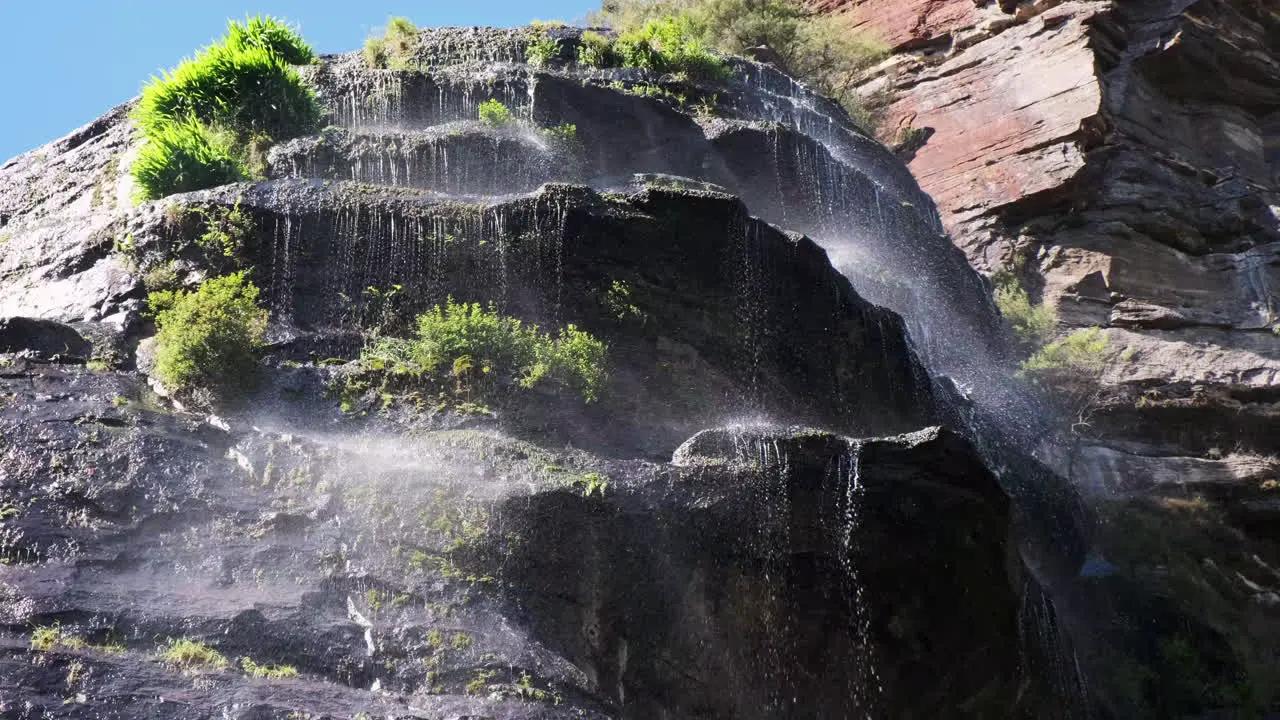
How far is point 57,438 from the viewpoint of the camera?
8938 mm

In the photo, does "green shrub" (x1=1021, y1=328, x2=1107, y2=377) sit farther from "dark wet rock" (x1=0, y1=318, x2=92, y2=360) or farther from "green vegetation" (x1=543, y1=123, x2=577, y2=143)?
"dark wet rock" (x1=0, y1=318, x2=92, y2=360)

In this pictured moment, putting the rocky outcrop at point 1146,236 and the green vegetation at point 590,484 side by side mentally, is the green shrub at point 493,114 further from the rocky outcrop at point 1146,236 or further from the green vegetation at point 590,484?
the rocky outcrop at point 1146,236

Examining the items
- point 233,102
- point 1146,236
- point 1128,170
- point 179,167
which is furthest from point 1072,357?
point 179,167

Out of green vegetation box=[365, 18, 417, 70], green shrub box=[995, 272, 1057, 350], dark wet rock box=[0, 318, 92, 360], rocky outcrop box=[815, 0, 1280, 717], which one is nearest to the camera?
dark wet rock box=[0, 318, 92, 360]

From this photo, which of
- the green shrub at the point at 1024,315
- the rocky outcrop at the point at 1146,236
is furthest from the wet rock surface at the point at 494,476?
the green shrub at the point at 1024,315

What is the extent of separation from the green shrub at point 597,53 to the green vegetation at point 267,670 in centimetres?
1252

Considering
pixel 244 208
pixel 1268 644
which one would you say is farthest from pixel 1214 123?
pixel 244 208

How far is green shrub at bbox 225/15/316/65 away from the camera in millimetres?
16531

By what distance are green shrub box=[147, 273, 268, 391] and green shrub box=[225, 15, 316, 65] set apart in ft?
21.2

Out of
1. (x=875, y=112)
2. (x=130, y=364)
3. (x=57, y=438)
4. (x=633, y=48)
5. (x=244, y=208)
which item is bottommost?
(x=57, y=438)

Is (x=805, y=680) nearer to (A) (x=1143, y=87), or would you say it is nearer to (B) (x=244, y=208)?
(B) (x=244, y=208)

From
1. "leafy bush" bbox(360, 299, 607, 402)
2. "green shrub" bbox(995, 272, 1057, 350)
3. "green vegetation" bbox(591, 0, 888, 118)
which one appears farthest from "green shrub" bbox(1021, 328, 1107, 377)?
"leafy bush" bbox(360, 299, 607, 402)

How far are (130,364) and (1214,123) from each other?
20248mm

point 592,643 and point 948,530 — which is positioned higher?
→ point 948,530
